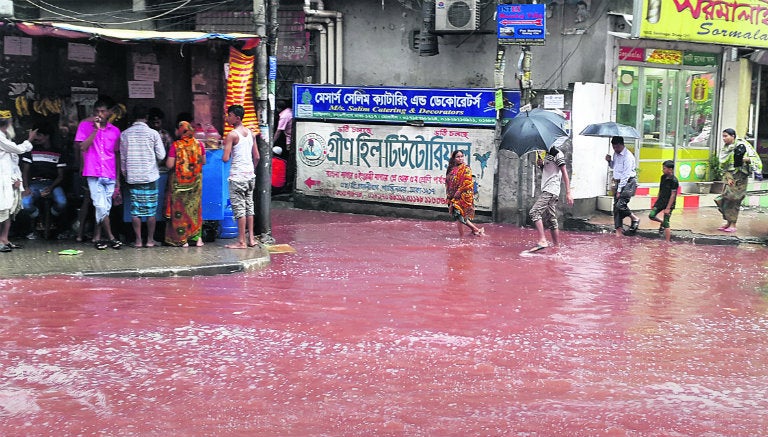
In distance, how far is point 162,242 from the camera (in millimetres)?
12078

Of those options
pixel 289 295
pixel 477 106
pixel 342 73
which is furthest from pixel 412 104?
pixel 289 295

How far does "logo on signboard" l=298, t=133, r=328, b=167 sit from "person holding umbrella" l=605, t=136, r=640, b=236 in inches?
225

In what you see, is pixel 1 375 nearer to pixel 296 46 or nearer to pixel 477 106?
pixel 477 106

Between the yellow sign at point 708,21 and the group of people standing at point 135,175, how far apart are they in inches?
317

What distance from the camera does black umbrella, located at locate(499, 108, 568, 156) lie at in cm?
1235

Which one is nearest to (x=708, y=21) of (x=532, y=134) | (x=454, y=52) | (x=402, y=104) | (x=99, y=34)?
(x=454, y=52)

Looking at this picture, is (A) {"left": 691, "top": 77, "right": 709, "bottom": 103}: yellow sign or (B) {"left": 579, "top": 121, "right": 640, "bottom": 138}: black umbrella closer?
(B) {"left": 579, "top": 121, "right": 640, "bottom": 138}: black umbrella

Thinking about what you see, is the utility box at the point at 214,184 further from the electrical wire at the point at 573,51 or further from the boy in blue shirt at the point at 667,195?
the electrical wire at the point at 573,51

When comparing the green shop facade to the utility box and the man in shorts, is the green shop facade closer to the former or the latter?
the utility box

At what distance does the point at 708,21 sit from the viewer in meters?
17.0

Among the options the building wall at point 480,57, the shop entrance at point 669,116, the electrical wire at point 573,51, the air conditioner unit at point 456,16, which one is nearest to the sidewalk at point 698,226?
the building wall at point 480,57

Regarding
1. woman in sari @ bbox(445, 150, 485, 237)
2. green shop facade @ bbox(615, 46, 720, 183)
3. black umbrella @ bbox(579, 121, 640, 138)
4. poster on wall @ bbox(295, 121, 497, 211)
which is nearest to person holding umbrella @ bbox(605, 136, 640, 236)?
black umbrella @ bbox(579, 121, 640, 138)

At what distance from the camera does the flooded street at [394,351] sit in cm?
600

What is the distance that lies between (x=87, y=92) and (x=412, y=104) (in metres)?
6.12
